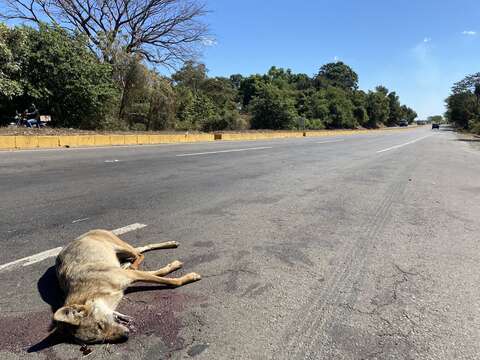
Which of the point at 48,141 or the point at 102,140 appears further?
the point at 102,140

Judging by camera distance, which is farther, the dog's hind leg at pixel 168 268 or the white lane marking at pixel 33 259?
the white lane marking at pixel 33 259

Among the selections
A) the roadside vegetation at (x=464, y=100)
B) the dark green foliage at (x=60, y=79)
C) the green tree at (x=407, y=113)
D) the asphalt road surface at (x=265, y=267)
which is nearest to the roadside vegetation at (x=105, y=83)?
the dark green foliage at (x=60, y=79)

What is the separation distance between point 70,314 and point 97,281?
39cm

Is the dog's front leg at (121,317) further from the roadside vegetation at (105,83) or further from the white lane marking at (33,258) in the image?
the roadside vegetation at (105,83)

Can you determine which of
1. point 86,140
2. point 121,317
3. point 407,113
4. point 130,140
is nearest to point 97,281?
point 121,317

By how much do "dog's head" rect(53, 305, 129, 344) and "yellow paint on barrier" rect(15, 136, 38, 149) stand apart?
14.5 meters

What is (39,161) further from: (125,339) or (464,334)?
(464,334)

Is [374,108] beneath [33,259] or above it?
above

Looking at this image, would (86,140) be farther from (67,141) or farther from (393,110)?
(393,110)

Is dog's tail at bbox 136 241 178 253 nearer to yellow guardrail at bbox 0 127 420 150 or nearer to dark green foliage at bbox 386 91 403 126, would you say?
yellow guardrail at bbox 0 127 420 150

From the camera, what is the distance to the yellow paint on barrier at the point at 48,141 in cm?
1552

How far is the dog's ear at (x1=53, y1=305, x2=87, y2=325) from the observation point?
239 centimetres

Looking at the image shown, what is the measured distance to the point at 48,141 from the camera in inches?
623

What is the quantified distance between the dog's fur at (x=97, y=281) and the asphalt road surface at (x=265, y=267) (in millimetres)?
99
